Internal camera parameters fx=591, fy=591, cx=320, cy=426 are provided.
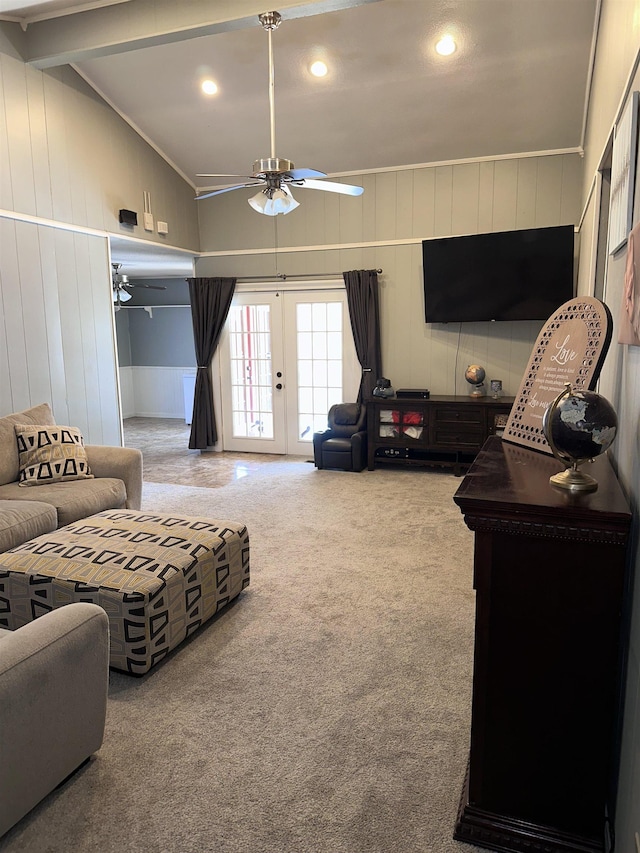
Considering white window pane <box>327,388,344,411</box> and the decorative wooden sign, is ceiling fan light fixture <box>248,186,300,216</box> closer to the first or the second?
the decorative wooden sign

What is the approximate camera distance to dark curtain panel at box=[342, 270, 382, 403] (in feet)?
21.3

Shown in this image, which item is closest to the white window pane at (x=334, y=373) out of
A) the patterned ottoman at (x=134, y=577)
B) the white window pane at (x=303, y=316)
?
the white window pane at (x=303, y=316)

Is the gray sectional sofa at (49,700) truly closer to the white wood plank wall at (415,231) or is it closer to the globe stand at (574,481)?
the globe stand at (574,481)

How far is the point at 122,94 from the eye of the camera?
5.46 metres

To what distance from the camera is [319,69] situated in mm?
4918

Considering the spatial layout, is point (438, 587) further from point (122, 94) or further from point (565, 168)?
point (122, 94)

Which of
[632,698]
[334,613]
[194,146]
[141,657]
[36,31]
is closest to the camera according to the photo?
[632,698]

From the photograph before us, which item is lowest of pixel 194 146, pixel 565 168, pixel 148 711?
pixel 148 711

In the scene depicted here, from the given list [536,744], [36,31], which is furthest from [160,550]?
[36,31]

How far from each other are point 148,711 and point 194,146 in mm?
5648

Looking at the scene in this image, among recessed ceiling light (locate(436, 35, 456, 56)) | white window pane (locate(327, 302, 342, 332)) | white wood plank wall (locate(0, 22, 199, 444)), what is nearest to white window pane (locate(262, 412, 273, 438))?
white window pane (locate(327, 302, 342, 332))

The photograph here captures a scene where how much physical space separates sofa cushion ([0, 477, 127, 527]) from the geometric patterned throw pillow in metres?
0.08

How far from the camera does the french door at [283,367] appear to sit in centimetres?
688

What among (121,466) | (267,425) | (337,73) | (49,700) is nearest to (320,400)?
(267,425)
